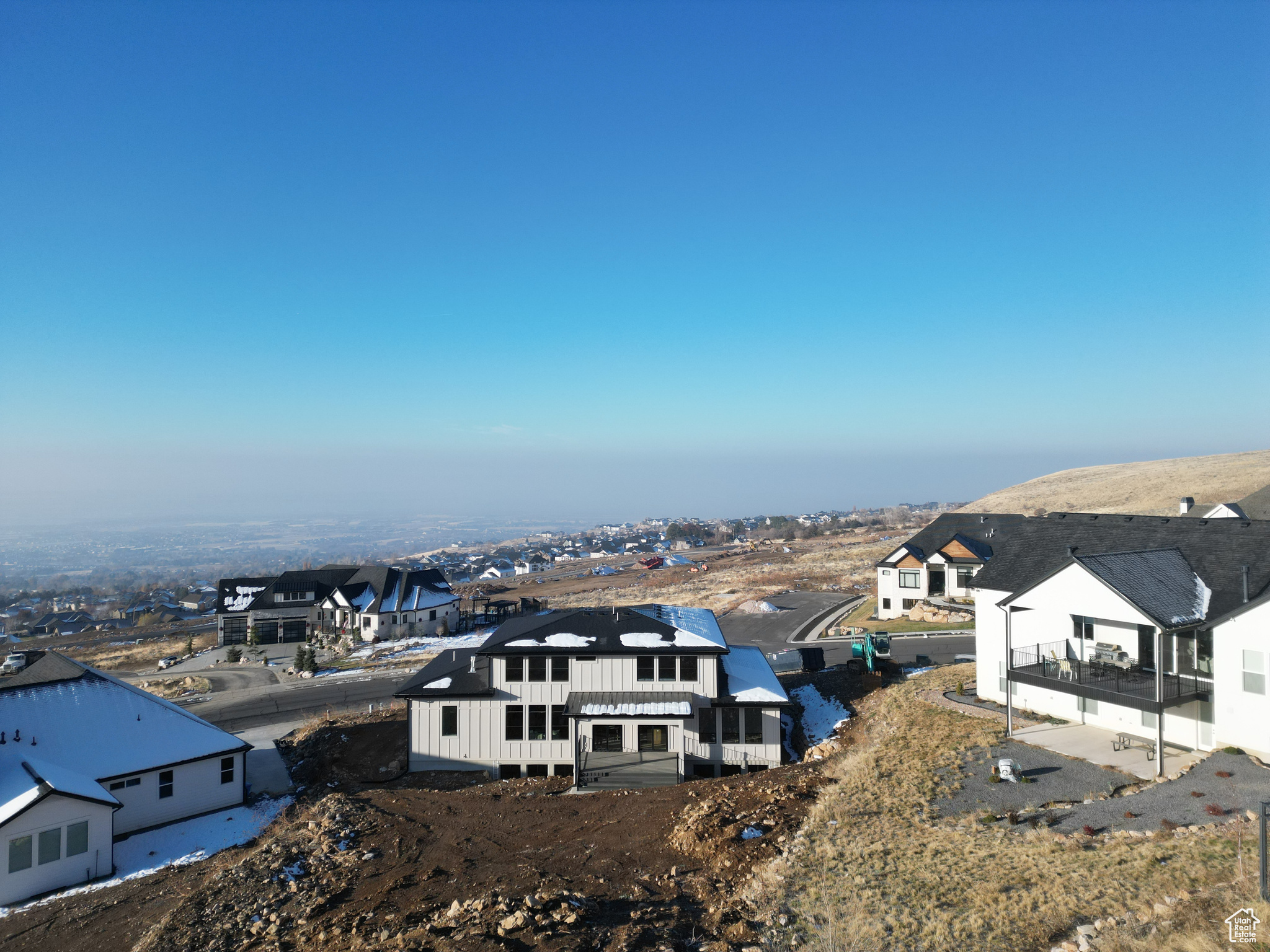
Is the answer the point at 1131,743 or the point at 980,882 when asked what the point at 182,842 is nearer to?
the point at 980,882

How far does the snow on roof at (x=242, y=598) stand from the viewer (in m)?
69.4

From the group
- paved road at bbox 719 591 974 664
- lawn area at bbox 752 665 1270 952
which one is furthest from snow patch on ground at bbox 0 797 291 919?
paved road at bbox 719 591 974 664

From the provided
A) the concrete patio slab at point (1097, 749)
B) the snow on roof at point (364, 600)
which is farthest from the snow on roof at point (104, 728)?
the snow on roof at point (364, 600)

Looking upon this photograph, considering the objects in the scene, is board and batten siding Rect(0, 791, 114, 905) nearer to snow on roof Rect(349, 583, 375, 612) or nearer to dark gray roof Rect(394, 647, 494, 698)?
dark gray roof Rect(394, 647, 494, 698)

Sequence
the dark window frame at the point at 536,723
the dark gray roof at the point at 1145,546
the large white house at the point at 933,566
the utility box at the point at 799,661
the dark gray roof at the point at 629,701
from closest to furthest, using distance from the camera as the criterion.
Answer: the dark gray roof at the point at 1145,546, the dark gray roof at the point at 629,701, the dark window frame at the point at 536,723, the utility box at the point at 799,661, the large white house at the point at 933,566

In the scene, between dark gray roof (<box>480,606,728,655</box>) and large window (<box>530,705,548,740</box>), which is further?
large window (<box>530,705,548,740</box>)

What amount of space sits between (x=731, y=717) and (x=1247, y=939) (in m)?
18.9

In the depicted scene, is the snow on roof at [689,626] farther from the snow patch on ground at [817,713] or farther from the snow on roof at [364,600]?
the snow on roof at [364,600]

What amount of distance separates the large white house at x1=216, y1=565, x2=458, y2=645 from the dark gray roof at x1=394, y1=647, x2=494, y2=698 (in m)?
36.0

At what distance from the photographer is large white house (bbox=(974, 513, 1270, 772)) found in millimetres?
20516

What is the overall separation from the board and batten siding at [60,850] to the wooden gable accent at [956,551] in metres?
56.1

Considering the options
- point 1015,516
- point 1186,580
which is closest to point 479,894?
point 1186,580

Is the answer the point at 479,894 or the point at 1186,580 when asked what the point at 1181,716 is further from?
the point at 479,894

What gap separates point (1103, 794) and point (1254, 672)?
6.20 m
